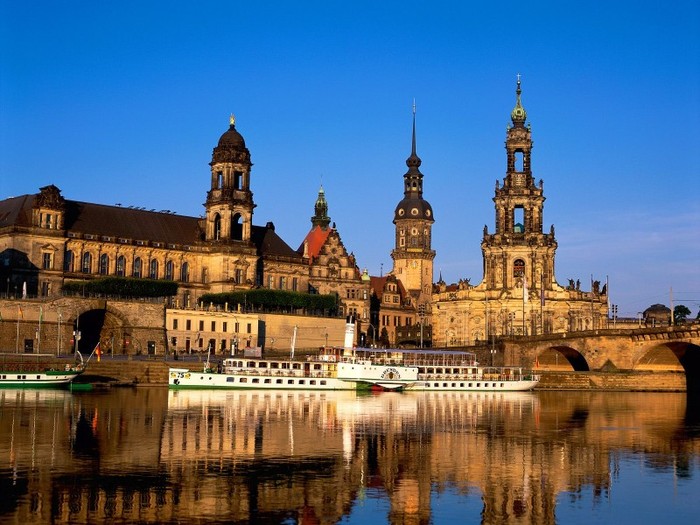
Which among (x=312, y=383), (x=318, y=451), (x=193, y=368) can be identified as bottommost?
(x=318, y=451)

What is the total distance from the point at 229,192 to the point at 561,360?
4037 cm

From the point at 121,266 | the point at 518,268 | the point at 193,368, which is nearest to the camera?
the point at 193,368

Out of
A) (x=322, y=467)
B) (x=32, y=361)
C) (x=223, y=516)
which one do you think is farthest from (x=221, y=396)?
(x=223, y=516)

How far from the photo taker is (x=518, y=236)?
435 ft

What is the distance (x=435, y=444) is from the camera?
45.4 meters

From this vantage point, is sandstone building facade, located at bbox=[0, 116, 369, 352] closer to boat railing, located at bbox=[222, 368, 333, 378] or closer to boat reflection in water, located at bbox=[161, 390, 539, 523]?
boat railing, located at bbox=[222, 368, 333, 378]

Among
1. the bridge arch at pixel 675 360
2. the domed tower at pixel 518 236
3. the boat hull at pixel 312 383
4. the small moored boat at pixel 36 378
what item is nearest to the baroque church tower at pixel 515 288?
the domed tower at pixel 518 236

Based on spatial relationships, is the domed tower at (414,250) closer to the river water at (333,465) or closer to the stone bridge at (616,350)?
the stone bridge at (616,350)

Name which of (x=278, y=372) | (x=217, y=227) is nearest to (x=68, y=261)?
(x=217, y=227)

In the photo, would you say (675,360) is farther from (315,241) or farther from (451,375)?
(315,241)

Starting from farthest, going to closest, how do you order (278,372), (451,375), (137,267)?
(137,267), (451,375), (278,372)

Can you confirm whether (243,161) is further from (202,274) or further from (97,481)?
(97,481)

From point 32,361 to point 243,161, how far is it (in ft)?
142

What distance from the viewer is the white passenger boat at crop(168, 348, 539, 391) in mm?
83312
